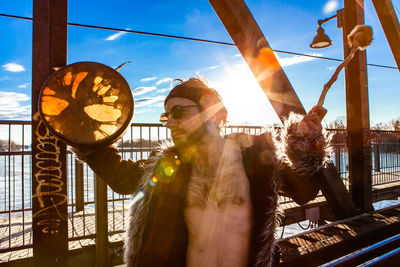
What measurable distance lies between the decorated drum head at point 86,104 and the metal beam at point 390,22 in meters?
6.10

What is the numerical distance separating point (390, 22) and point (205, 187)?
6041 millimetres

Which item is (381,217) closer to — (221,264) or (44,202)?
(221,264)

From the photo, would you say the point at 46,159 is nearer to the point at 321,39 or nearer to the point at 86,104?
the point at 86,104

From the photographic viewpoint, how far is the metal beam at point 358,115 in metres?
4.42

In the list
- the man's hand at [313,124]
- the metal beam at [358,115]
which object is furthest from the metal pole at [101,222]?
the metal beam at [358,115]

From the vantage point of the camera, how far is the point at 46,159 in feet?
5.44

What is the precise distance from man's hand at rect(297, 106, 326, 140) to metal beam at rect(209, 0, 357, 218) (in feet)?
4.54

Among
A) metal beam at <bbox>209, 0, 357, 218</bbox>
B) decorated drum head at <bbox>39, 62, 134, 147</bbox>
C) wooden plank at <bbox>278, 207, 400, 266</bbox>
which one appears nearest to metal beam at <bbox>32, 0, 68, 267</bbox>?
decorated drum head at <bbox>39, 62, 134, 147</bbox>

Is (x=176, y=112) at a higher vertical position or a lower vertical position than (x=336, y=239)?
higher

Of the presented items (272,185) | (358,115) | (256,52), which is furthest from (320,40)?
(272,185)

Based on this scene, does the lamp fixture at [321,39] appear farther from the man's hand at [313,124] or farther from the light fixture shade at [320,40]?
the man's hand at [313,124]

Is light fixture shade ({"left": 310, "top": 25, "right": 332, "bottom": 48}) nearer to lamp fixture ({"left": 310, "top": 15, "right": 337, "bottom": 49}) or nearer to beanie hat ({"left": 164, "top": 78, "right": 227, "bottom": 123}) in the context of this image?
lamp fixture ({"left": 310, "top": 15, "right": 337, "bottom": 49})

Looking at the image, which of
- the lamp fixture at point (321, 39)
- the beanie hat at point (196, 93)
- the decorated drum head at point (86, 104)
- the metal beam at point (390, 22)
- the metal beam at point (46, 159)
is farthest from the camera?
the lamp fixture at point (321, 39)

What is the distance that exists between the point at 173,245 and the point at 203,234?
216mm
